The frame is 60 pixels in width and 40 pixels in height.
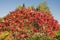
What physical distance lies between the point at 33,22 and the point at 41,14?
1.77 meters

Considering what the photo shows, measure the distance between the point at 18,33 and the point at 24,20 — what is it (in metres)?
1.61

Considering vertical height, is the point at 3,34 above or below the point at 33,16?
below

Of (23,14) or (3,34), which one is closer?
(3,34)

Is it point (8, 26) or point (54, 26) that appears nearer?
point (8, 26)

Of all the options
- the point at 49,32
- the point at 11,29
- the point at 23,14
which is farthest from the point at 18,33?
the point at 49,32

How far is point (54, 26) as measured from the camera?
24281 millimetres

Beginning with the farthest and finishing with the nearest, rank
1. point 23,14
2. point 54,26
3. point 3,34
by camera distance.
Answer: point 54,26, point 23,14, point 3,34

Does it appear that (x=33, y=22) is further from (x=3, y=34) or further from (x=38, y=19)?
(x=3, y=34)

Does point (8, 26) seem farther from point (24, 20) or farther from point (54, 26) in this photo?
point (54, 26)

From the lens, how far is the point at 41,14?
77.2ft

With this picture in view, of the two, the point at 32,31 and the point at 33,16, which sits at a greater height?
the point at 33,16

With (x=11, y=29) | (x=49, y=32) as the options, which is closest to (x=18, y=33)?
(x=11, y=29)

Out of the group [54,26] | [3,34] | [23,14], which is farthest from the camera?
[54,26]

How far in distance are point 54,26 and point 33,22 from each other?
321cm
